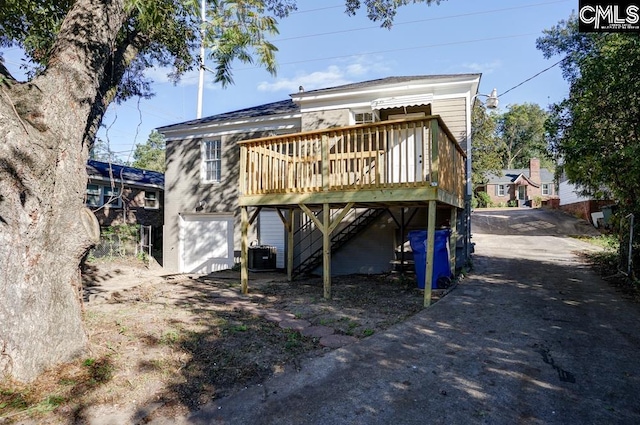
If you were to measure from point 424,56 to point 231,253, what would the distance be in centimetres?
1297

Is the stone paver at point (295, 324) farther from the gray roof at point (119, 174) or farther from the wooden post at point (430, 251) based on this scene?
the gray roof at point (119, 174)

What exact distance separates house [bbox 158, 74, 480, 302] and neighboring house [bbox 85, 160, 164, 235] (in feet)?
17.1

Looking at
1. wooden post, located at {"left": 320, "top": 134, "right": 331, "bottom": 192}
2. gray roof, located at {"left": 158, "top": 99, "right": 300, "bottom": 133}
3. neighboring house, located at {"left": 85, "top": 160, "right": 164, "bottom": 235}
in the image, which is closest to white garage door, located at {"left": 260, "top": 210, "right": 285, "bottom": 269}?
gray roof, located at {"left": 158, "top": 99, "right": 300, "bottom": 133}

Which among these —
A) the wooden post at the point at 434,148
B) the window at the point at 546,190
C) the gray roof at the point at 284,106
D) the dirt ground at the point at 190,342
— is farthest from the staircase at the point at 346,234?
the window at the point at 546,190

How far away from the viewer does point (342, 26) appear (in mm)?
17562

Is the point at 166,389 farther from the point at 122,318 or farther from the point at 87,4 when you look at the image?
the point at 87,4

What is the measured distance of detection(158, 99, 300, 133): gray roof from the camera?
1215 centimetres

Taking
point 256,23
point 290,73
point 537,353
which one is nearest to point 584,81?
point 537,353

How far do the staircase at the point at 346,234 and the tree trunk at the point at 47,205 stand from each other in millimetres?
6483

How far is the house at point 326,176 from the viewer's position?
21.9ft

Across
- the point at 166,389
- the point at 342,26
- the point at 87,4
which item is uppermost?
the point at 342,26

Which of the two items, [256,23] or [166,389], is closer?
[166,389]

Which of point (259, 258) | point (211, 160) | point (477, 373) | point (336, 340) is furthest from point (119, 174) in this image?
point (477, 373)
